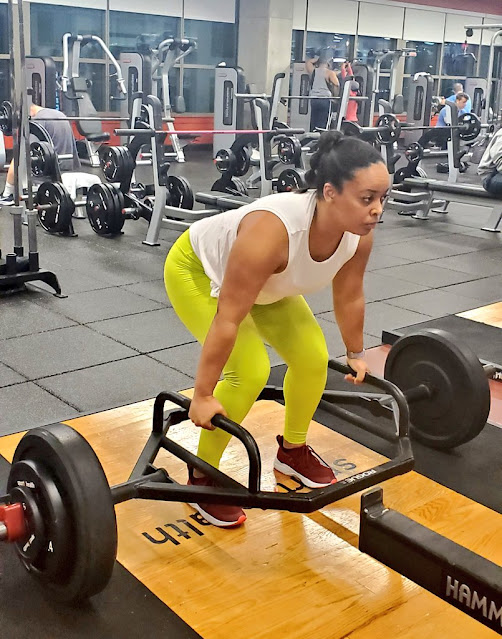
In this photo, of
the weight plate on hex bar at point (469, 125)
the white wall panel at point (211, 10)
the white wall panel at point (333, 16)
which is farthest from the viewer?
the white wall panel at point (333, 16)

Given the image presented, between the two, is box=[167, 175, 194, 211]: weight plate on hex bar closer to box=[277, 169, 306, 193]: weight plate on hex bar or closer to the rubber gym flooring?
box=[277, 169, 306, 193]: weight plate on hex bar

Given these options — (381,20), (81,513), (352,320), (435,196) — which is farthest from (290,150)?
(381,20)

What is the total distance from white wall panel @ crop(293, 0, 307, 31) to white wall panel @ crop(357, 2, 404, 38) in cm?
134

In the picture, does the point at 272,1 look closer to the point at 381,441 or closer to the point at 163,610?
the point at 381,441

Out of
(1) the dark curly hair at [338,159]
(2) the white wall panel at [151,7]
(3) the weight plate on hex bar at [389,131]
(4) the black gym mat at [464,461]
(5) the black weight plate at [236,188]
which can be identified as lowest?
(4) the black gym mat at [464,461]

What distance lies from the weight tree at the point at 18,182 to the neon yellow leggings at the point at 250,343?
220cm

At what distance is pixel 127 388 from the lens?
9.66ft

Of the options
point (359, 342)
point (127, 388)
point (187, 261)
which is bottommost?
point (127, 388)

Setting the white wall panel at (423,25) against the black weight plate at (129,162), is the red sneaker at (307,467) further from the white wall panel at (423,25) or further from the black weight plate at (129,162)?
the white wall panel at (423,25)

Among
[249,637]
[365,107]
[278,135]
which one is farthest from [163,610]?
[365,107]

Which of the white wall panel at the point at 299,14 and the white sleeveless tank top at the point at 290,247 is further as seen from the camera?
the white wall panel at the point at 299,14

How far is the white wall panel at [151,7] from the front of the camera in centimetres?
1129

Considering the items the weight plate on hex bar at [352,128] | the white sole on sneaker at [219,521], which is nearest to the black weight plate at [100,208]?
the weight plate on hex bar at [352,128]

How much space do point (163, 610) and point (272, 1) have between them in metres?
11.6
